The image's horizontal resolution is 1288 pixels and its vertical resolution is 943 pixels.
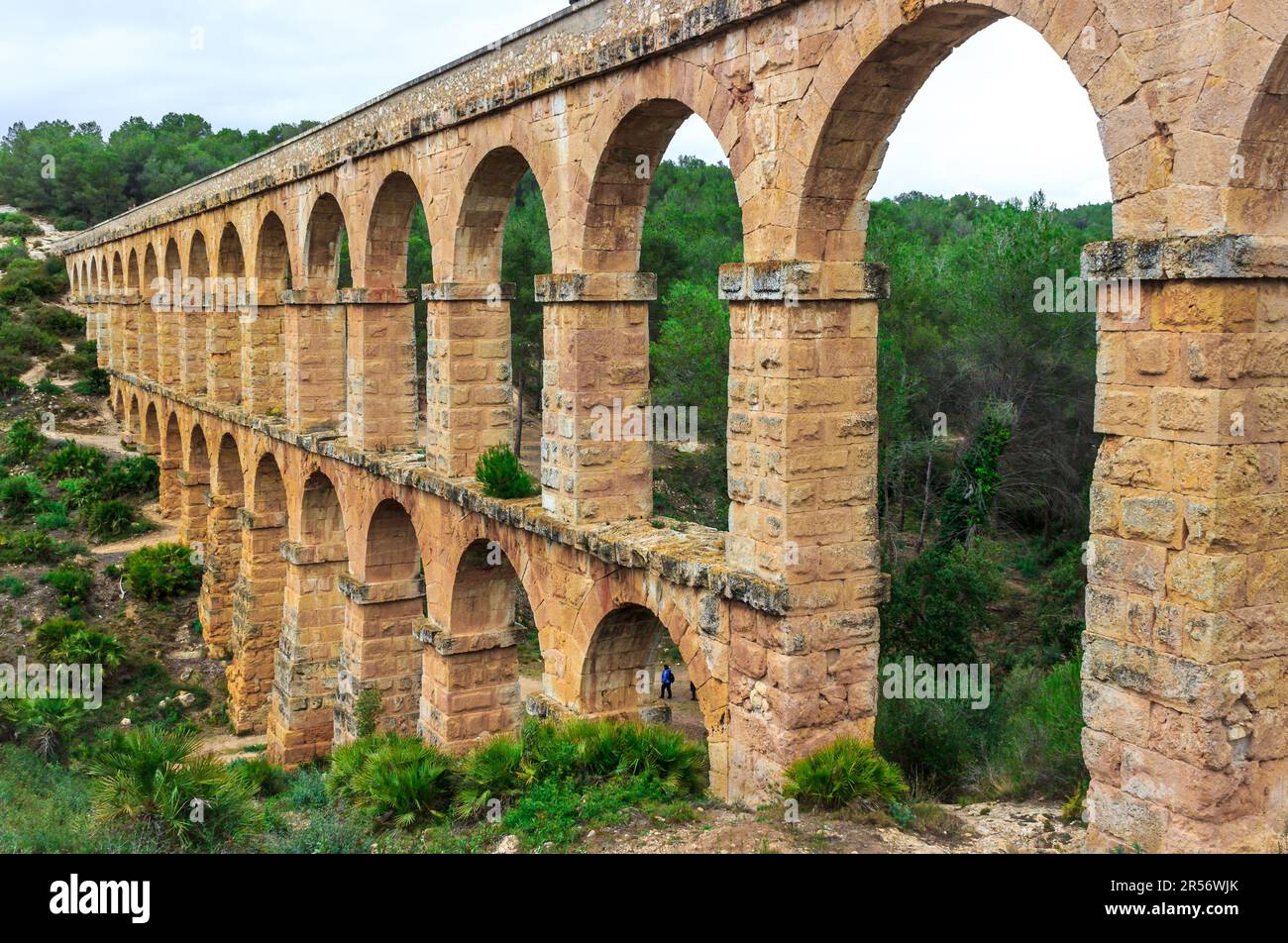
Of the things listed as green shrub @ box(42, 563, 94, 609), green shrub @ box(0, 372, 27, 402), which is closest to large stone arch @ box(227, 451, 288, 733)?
green shrub @ box(42, 563, 94, 609)

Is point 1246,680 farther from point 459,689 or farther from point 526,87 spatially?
point 459,689

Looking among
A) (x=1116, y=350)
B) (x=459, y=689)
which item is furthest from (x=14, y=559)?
(x=1116, y=350)

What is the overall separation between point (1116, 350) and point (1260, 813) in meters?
2.07

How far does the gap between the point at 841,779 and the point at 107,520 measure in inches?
774

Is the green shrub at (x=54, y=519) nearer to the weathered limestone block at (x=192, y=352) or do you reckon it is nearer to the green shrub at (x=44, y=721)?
the weathered limestone block at (x=192, y=352)

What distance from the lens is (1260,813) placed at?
4820 millimetres

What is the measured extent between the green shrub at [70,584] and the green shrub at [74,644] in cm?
74

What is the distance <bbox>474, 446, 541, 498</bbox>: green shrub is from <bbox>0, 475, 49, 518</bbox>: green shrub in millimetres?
16133

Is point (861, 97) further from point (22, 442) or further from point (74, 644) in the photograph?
point (22, 442)

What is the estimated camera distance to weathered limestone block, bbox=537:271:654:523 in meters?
8.89

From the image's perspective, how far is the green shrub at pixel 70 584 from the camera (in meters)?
18.6

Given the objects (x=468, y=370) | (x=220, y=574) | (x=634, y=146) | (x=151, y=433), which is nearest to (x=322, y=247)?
(x=468, y=370)

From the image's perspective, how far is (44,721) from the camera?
15.0 metres

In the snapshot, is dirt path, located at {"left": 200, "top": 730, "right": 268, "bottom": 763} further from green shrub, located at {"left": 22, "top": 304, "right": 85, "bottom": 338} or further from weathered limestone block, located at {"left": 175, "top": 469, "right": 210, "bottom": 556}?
green shrub, located at {"left": 22, "top": 304, "right": 85, "bottom": 338}
